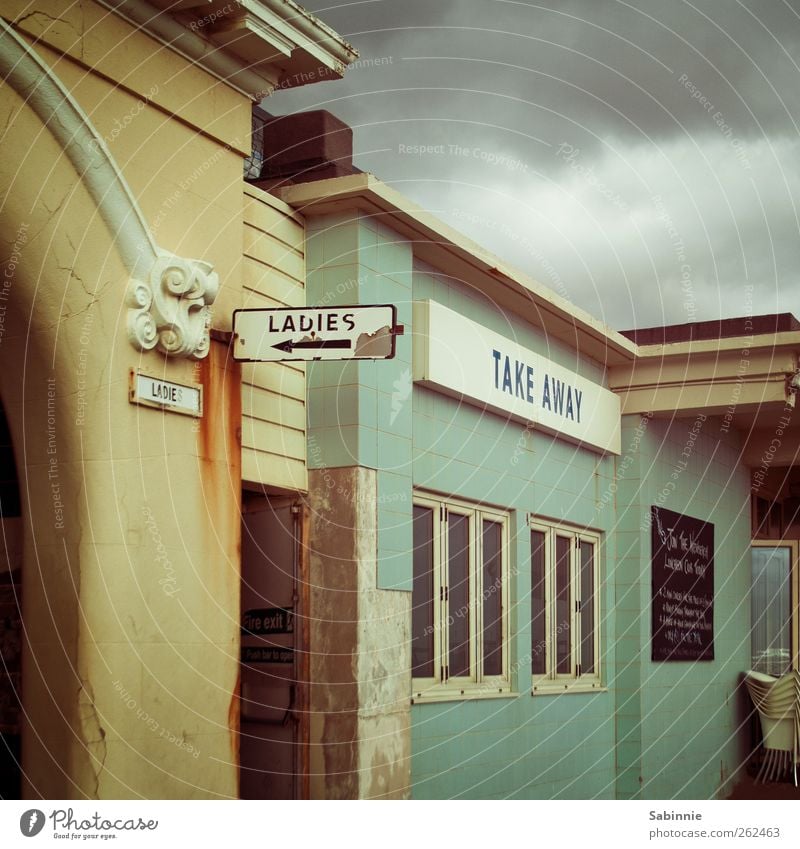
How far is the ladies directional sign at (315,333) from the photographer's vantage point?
7078 millimetres

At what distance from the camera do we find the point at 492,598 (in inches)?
394

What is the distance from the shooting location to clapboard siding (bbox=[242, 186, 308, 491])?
24.9 ft

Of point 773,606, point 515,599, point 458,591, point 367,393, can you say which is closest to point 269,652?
point 367,393

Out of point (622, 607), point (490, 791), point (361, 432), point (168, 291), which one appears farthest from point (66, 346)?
point (622, 607)

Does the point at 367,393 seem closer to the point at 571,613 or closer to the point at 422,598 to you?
the point at 422,598

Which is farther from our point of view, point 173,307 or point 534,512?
point 534,512

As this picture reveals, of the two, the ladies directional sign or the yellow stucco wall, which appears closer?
the yellow stucco wall

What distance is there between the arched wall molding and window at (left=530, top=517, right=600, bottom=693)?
4.66m

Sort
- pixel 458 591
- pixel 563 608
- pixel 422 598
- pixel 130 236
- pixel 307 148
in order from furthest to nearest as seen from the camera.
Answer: pixel 563 608 < pixel 307 148 < pixel 458 591 < pixel 422 598 < pixel 130 236

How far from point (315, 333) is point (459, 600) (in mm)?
3126


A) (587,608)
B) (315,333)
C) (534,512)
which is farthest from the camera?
(587,608)

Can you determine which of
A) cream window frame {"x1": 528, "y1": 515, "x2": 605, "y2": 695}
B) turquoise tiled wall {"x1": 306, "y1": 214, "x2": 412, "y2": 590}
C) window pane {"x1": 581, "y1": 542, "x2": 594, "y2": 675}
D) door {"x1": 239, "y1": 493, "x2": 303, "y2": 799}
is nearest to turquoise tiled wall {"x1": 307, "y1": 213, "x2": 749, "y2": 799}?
turquoise tiled wall {"x1": 306, "y1": 214, "x2": 412, "y2": 590}

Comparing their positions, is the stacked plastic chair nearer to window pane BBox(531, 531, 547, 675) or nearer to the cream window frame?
the cream window frame
